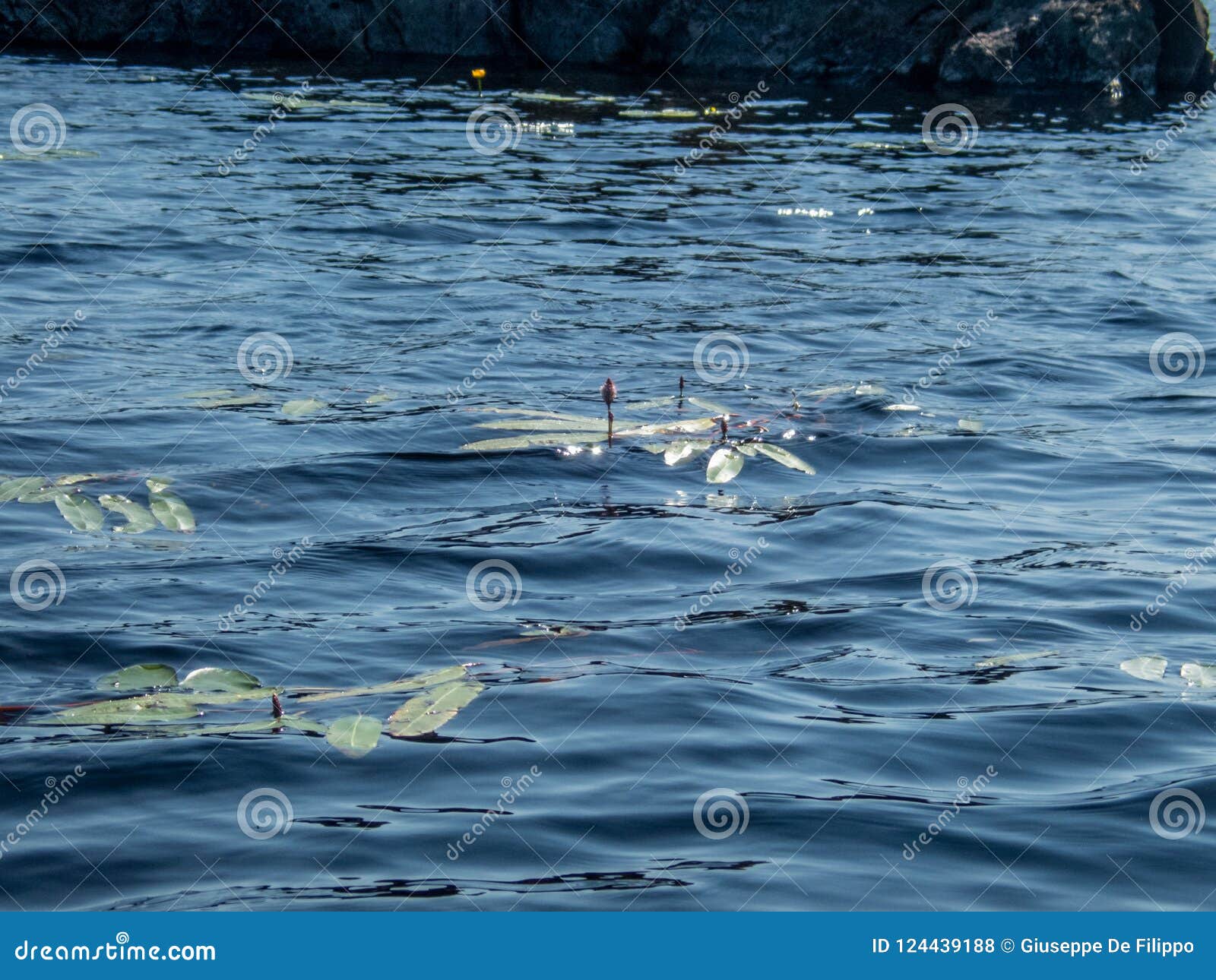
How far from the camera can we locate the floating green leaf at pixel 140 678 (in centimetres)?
422

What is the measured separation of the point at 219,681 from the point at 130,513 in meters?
1.75

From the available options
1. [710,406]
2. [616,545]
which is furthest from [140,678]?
[710,406]

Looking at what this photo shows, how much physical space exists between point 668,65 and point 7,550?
A: 17.3m

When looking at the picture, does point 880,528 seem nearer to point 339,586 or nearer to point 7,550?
point 339,586

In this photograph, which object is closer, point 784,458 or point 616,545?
point 616,545

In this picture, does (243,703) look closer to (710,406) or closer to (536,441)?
(536,441)

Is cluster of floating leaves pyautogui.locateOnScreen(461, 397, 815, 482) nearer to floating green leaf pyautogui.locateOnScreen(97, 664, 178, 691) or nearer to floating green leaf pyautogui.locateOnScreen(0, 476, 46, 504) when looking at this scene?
floating green leaf pyautogui.locateOnScreen(0, 476, 46, 504)

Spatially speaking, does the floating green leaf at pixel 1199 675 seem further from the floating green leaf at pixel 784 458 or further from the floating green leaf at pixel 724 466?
the floating green leaf at pixel 724 466

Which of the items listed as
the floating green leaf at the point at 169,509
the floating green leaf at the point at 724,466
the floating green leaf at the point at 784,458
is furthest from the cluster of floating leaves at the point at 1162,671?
the floating green leaf at the point at 169,509

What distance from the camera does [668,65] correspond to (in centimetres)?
2103

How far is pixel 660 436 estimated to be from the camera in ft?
22.9

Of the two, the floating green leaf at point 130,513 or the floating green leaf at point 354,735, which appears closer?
the floating green leaf at point 354,735

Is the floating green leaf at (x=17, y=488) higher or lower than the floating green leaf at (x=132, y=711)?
higher

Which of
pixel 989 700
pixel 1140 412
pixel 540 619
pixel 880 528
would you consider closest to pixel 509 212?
pixel 1140 412
